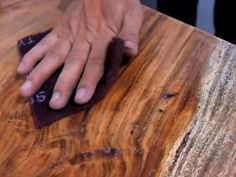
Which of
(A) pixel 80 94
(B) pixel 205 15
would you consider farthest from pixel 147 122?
(B) pixel 205 15

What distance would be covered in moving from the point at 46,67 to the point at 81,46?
6 centimetres

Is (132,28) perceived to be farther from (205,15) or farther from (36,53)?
(205,15)

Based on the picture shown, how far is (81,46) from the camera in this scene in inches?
20.9

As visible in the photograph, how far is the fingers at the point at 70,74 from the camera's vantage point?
18.2 inches

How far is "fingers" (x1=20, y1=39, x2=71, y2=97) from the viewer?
0.48 meters

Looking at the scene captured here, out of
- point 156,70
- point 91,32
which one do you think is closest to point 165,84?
point 156,70

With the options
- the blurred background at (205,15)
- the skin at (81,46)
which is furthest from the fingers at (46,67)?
the blurred background at (205,15)

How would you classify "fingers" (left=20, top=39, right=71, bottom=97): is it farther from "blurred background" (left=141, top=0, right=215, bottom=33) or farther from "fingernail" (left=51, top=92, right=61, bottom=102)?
"blurred background" (left=141, top=0, right=215, bottom=33)

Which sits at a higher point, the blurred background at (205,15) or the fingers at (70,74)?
the fingers at (70,74)

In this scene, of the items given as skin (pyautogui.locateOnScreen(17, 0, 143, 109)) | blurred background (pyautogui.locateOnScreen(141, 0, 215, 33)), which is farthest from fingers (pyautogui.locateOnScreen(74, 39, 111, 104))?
blurred background (pyautogui.locateOnScreen(141, 0, 215, 33))

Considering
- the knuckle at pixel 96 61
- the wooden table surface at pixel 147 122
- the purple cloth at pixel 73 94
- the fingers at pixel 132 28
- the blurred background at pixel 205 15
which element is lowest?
the blurred background at pixel 205 15

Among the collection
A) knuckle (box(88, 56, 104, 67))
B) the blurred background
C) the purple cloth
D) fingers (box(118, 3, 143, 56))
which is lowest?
the blurred background

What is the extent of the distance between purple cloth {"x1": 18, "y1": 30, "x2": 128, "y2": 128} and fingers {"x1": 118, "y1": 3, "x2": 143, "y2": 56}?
14 mm

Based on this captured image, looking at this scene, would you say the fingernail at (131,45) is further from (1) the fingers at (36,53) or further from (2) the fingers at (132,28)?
(1) the fingers at (36,53)
